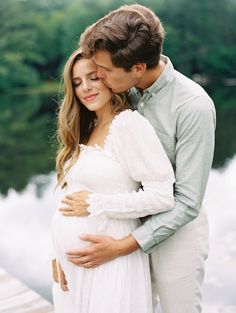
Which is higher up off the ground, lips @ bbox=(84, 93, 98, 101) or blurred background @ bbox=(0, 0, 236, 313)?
lips @ bbox=(84, 93, 98, 101)

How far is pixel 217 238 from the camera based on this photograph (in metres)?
6.76

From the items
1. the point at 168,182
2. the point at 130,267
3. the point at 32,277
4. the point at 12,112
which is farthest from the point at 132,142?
the point at 12,112

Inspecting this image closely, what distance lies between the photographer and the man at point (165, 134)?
197 cm

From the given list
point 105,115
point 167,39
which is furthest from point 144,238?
point 167,39

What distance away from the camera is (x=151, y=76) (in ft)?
7.00

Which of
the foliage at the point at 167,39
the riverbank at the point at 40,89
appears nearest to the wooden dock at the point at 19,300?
the riverbank at the point at 40,89

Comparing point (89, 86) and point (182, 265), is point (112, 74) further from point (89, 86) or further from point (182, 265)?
point (182, 265)

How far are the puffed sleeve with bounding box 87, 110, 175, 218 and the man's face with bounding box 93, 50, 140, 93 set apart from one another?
137mm

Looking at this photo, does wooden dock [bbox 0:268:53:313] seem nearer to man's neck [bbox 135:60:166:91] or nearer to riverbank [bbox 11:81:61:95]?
man's neck [bbox 135:60:166:91]

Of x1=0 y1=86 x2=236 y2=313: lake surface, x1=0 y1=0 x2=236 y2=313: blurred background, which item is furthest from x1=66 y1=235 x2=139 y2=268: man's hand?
x1=0 y1=86 x2=236 y2=313: lake surface

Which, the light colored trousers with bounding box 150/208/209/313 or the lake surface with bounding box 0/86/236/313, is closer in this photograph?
the light colored trousers with bounding box 150/208/209/313

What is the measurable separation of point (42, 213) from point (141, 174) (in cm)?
646

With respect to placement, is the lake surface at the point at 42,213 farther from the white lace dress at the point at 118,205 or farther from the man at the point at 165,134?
the man at the point at 165,134

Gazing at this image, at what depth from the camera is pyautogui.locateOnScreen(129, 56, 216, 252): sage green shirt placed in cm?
201
